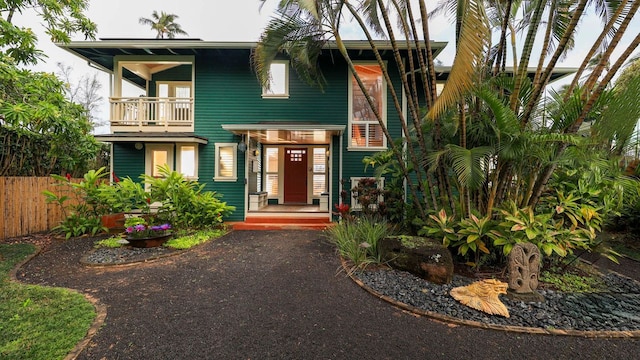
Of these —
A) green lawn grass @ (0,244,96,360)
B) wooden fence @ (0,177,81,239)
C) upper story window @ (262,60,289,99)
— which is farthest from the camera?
upper story window @ (262,60,289,99)

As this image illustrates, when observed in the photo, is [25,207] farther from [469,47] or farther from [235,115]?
[469,47]

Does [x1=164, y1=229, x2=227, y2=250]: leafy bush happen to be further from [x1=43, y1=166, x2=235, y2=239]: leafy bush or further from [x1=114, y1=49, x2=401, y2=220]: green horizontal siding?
[x1=114, y1=49, x2=401, y2=220]: green horizontal siding

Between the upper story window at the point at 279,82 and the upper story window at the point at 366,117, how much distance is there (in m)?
1.98

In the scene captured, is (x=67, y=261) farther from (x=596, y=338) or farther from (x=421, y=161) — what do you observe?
(x=596, y=338)

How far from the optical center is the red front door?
9320mm

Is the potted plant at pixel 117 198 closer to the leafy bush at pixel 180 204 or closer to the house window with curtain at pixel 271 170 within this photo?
the leafy bush at pixel 180 204

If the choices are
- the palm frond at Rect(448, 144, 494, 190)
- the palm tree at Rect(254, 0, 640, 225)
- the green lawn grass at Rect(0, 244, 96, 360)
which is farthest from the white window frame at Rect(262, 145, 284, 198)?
the palm frond at Rect(448, 144, 494, 190)

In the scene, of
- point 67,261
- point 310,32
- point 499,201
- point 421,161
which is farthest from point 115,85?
point 499,201

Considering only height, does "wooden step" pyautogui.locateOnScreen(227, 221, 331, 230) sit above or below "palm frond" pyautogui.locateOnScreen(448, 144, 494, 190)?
below

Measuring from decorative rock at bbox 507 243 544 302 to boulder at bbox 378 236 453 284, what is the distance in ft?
2.17

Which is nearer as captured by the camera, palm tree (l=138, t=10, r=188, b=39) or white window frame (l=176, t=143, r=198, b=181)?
white window frame (l=176, t=143, r=198, b=181)

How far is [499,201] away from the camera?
155 inches

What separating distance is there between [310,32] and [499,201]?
435cm

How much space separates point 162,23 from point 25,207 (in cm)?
2004
